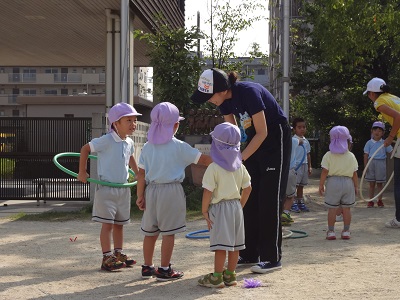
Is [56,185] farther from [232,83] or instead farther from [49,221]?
[232,83]

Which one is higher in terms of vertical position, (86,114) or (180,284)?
(86,114)

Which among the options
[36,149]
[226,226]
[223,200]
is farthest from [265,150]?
[36,149]

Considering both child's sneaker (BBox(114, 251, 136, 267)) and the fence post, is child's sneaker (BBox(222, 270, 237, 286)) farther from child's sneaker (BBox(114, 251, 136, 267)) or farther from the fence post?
the fence post

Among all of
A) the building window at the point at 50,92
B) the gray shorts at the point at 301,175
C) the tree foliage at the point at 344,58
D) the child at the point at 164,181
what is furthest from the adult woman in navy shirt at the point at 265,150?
the building window at the point at 50,92

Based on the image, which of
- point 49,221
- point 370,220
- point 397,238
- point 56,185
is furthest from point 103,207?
point 56,185

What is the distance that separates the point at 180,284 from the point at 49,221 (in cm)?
540

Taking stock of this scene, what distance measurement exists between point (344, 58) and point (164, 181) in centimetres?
1002

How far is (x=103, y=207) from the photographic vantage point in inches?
257

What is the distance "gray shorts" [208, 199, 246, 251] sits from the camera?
562 cm

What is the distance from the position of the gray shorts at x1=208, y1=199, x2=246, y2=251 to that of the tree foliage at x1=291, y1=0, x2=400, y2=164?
8695mm

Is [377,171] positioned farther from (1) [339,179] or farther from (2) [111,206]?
(2) [111,206]

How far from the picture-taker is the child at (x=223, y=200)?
18.5ft

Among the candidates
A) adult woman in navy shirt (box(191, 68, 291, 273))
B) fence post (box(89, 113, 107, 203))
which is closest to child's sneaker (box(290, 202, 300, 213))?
fence post (box(89, 113, 107, 203))

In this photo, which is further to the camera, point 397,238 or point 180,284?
point 397,238
